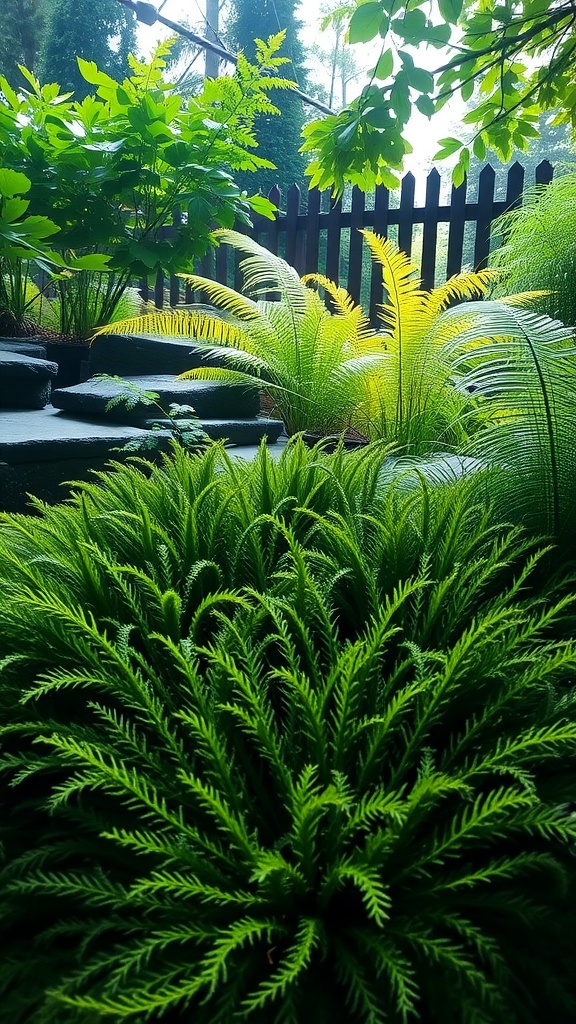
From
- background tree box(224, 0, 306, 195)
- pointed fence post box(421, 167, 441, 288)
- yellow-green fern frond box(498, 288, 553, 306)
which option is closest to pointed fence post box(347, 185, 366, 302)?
pointed fence post box(421, 167, 441, 288)

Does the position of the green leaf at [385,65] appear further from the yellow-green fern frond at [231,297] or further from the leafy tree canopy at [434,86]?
the yellow-green fern frond at [231,297]

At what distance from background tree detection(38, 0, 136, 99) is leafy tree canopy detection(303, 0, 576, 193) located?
15482 millimetres

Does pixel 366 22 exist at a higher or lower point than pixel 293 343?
higher

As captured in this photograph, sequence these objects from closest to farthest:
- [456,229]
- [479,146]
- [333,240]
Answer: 1. [479,146]
2. [456,229]
3. [333,240]

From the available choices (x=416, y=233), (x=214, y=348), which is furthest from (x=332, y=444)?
(x=416, y=233)

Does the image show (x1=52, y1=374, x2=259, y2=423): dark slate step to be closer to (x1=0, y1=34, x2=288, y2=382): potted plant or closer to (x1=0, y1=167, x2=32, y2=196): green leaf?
(x1=0, y1=34, x2=288, y2=382): potted plant

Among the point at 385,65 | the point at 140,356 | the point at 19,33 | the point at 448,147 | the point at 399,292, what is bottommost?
the point at 140,356

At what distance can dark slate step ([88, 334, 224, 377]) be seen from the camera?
4301 mm

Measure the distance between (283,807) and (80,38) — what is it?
61.2 feet

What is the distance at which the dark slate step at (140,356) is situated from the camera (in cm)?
430

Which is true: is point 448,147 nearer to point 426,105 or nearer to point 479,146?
point 479,146


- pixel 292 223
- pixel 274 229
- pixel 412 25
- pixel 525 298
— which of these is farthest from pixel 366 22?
pixel 274 229

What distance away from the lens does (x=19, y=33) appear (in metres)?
13.8

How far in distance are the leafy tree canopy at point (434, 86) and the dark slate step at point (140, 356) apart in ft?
7.41
